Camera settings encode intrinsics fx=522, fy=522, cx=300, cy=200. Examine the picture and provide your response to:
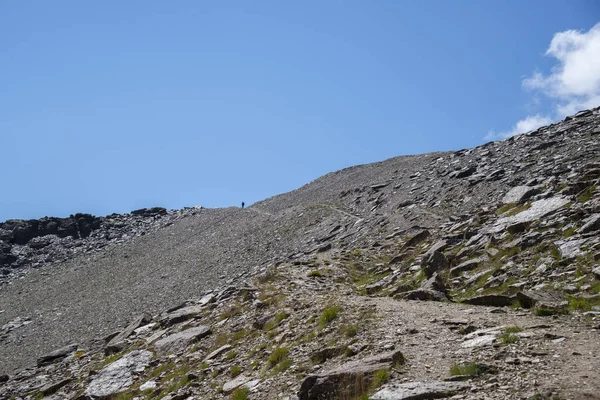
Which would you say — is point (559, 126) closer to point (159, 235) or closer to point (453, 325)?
point (453, 325)

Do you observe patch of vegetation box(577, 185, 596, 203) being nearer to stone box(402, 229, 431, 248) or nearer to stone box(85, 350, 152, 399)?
stone box(402, 229, 431, 248)

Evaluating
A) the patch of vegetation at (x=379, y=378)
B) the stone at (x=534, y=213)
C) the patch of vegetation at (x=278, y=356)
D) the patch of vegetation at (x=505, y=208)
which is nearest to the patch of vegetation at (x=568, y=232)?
the stone at (x=534, y=213)

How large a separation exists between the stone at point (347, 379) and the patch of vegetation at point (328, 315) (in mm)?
4224

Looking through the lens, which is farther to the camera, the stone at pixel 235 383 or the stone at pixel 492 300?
the stone at pixel 492 300

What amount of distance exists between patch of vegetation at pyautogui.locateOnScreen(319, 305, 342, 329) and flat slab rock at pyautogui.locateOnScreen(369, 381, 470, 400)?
617 centimetres

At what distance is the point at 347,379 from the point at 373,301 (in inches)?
291

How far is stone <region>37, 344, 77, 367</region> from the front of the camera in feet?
95.2

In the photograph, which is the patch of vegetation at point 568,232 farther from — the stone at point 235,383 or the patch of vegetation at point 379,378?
the stone at point 235,383

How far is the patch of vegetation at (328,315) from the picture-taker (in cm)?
1719

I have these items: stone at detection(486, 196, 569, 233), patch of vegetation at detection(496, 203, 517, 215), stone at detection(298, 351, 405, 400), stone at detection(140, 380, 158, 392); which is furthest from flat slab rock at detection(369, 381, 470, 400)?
patch of vegetation at detection(496, 203, 517, 215)

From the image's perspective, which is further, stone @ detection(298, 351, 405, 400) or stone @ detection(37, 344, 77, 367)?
stone @ detection(37, 344, 77, 367)

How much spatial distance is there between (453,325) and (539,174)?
2190cm

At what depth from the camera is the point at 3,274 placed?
6619cm

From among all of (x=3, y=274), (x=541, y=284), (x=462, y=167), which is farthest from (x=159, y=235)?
(x=541, y=284)
